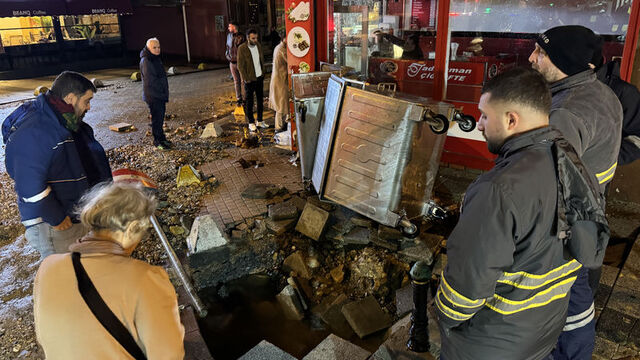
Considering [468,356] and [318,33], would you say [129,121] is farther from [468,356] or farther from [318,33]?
[468,356]

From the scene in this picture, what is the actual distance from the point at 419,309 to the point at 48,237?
281 cm

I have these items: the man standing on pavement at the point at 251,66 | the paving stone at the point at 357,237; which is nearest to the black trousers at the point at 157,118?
the man standing on pavement at the point at 251,66

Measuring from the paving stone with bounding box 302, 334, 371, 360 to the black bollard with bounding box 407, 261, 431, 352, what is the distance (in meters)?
0.41

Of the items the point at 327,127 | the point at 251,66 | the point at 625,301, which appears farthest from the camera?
the point at 251,66

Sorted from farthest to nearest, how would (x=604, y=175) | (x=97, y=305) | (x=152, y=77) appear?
(x=152, y=77) → (x=604, y=175) → (x=97, y=305)

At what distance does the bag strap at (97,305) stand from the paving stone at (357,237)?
344 centimetres

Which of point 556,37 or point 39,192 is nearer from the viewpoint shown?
point 556,37

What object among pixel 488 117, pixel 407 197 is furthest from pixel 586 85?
pixel 407 197

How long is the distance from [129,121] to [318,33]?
→ 6109 mm

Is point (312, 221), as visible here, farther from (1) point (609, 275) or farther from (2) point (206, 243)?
(1) point (609, 275)

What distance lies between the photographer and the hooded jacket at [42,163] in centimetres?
309

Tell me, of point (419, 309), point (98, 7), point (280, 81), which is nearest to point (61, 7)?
point (98, 7)

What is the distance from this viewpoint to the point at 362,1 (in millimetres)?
6902

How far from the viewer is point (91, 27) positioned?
20.7 m
